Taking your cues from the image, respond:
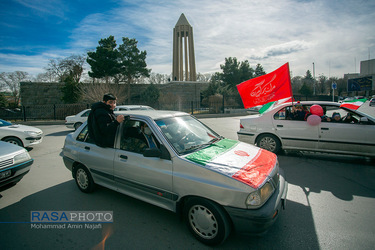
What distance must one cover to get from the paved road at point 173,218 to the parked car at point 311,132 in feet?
2.48

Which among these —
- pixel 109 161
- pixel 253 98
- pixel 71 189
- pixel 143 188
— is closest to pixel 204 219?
pixel 143 188

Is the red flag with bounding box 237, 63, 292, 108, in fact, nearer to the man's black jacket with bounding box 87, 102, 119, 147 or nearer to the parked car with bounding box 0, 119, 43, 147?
the man's black jacket with bounding box 87, 102, 119, 147

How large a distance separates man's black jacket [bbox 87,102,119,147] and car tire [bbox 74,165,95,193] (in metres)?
0.79

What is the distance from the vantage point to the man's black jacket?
3195mm

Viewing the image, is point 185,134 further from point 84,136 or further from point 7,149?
point 7,149

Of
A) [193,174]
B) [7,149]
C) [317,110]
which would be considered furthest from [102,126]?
[317,110]

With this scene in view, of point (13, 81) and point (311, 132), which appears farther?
point (13, 81)

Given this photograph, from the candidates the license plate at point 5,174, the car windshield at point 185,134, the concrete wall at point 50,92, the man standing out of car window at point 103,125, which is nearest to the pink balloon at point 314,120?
the car windshield at point 185,134

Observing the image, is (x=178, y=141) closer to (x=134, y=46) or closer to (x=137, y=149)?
(x=137, y=149)

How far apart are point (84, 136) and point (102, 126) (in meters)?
0.87

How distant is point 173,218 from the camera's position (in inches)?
117

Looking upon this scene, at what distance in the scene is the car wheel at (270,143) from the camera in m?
6.00

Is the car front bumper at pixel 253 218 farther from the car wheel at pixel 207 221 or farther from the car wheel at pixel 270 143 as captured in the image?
the car wheel at pixel 270 143

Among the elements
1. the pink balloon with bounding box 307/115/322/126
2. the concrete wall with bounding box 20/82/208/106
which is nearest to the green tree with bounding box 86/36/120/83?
the concrete wall with bounding box 20/82/208/106
